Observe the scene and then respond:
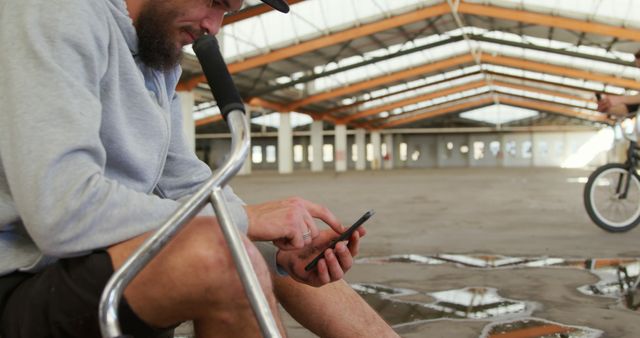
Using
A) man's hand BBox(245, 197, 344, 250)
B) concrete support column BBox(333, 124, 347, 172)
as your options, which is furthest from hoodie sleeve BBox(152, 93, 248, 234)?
concrete support column BBox(333, 124, 347, 172)

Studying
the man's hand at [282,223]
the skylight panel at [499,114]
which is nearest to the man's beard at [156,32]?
the man's hand at [282,223]

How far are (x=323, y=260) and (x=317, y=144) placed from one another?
121ft

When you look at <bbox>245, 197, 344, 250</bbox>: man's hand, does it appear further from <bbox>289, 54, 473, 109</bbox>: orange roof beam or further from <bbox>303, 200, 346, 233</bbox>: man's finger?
<bbox>289, 54, 473, 109</bbox>: orange roof beam

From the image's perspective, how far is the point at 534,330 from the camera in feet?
8.22

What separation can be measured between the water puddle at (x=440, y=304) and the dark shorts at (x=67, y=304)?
1.75 metres

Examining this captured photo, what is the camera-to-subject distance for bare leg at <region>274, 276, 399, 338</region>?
172 centimetres

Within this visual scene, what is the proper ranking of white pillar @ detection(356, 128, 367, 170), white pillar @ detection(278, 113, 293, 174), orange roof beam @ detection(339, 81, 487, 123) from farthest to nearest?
white pillar @ detection(356, 128, 367, 170), orange roof beam @ detection(339, 81, 487, 123), white pillar @ detection(278, 113, 293, 174)

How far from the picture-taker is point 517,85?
3544cm

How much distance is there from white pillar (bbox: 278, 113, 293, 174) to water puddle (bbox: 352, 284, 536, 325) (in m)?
28.7

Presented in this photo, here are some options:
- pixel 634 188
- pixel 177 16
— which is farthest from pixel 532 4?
pixel 177 16

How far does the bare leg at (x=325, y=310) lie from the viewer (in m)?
1.72

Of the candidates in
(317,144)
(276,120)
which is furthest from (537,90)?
(276,120)

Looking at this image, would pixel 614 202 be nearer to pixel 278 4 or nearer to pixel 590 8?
pixel 278 4

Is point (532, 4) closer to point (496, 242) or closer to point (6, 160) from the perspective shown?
point (496, 242)
